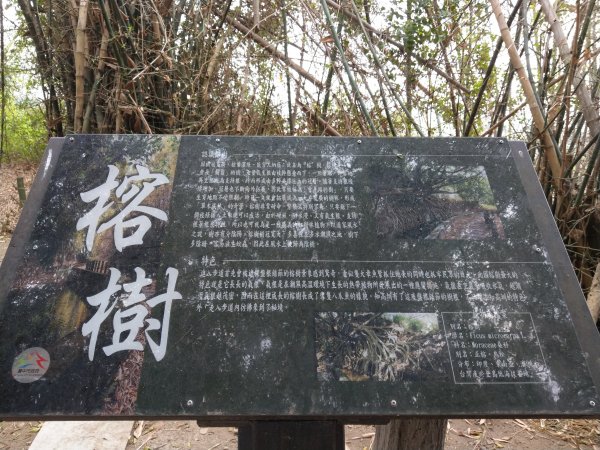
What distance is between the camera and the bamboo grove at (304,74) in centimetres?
289

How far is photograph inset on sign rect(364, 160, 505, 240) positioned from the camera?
1674 mm

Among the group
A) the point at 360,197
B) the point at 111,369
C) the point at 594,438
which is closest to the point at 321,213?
the point at 360,197

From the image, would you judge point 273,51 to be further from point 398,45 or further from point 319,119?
point 398,45

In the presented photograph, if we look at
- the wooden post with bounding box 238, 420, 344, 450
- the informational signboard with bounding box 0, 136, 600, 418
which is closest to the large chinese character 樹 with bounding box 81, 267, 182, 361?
the informational signboard with bounding box 0, 136, 600, 418

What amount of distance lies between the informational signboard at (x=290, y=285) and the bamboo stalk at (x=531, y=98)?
2.11 feet

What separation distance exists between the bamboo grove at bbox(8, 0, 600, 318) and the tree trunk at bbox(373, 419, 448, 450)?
1438mm

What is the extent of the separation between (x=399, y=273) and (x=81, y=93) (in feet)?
8.07

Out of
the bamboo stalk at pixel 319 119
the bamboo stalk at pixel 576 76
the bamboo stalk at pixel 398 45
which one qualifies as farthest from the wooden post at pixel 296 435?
the bamboo stalk at pixel 398 45

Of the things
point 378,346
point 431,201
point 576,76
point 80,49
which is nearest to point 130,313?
point 378,346

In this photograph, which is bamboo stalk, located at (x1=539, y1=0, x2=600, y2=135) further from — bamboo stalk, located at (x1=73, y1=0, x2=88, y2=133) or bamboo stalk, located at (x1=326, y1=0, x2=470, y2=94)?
bamboo stalk, located at (x1=73, y1=0, x2=88, y2=133)

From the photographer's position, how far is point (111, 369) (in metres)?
1.38

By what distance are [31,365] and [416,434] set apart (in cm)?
145

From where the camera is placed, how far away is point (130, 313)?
57.7 inches

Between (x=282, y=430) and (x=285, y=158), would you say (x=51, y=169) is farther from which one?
(x=282, y=430)
